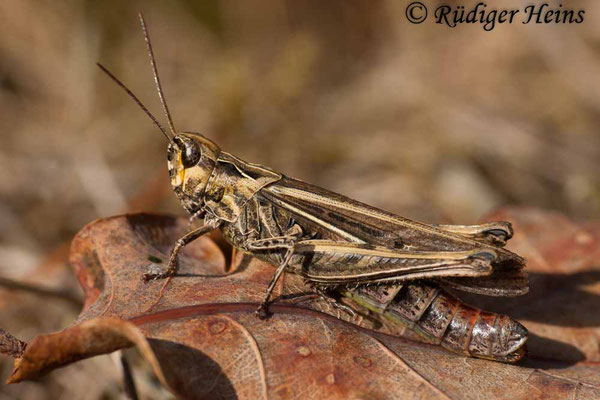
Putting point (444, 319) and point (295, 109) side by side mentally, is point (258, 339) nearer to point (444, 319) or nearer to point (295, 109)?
point (444, 319)

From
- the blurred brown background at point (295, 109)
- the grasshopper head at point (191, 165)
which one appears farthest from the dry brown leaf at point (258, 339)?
the blurred brown background at point (295, 109)

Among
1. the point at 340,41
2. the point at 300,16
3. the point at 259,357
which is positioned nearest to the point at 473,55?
the point at 340,41

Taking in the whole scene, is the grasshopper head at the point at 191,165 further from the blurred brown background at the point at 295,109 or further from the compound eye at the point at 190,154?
the blurred brown background at the point at 295,109

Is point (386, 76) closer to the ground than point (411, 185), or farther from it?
farther from it

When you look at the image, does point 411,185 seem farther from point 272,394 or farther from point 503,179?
point 272,394

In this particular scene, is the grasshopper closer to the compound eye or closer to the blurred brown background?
the compound eye

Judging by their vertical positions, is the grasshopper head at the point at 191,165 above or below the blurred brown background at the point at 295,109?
below

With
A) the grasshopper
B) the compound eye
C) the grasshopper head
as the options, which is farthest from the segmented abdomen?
the compound eye
